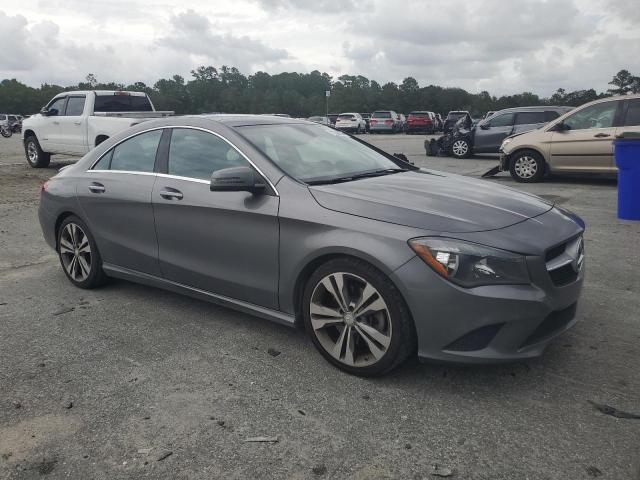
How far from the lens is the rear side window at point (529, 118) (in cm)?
1573

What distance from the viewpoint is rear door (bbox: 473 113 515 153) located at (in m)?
16.2

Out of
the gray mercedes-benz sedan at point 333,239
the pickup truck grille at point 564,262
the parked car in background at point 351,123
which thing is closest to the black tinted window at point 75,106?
the gray mercedes-benz sedan at point 333,239

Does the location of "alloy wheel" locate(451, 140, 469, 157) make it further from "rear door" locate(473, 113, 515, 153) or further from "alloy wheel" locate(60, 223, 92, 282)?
"alloy wheel" locate(60, 223, 92, 282)

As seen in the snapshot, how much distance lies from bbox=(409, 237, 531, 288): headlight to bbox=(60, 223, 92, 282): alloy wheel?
10.4 feet

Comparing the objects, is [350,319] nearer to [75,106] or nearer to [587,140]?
[587,140]

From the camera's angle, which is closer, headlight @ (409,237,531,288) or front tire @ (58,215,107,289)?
headlight @ (409,237,531,288)

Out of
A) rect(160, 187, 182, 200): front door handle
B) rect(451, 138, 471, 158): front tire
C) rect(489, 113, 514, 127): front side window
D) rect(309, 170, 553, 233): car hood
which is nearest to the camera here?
rect(309, 170, 553, 233): car hood

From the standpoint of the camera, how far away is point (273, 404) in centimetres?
296

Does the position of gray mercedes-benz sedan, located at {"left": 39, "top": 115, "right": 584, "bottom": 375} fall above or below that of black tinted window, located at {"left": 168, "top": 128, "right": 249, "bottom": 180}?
below

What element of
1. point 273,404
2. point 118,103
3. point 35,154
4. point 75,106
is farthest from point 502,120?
point 273,404

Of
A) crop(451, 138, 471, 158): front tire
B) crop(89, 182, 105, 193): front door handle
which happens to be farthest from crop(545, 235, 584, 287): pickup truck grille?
crop(451, 138, 471, 158): front tire

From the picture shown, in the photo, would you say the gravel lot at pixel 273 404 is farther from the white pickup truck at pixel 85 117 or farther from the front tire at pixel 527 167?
the white pickup truck at pixel 85 117

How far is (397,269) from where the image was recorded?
2.92 metres

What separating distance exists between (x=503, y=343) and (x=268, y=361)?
142 centimetres
